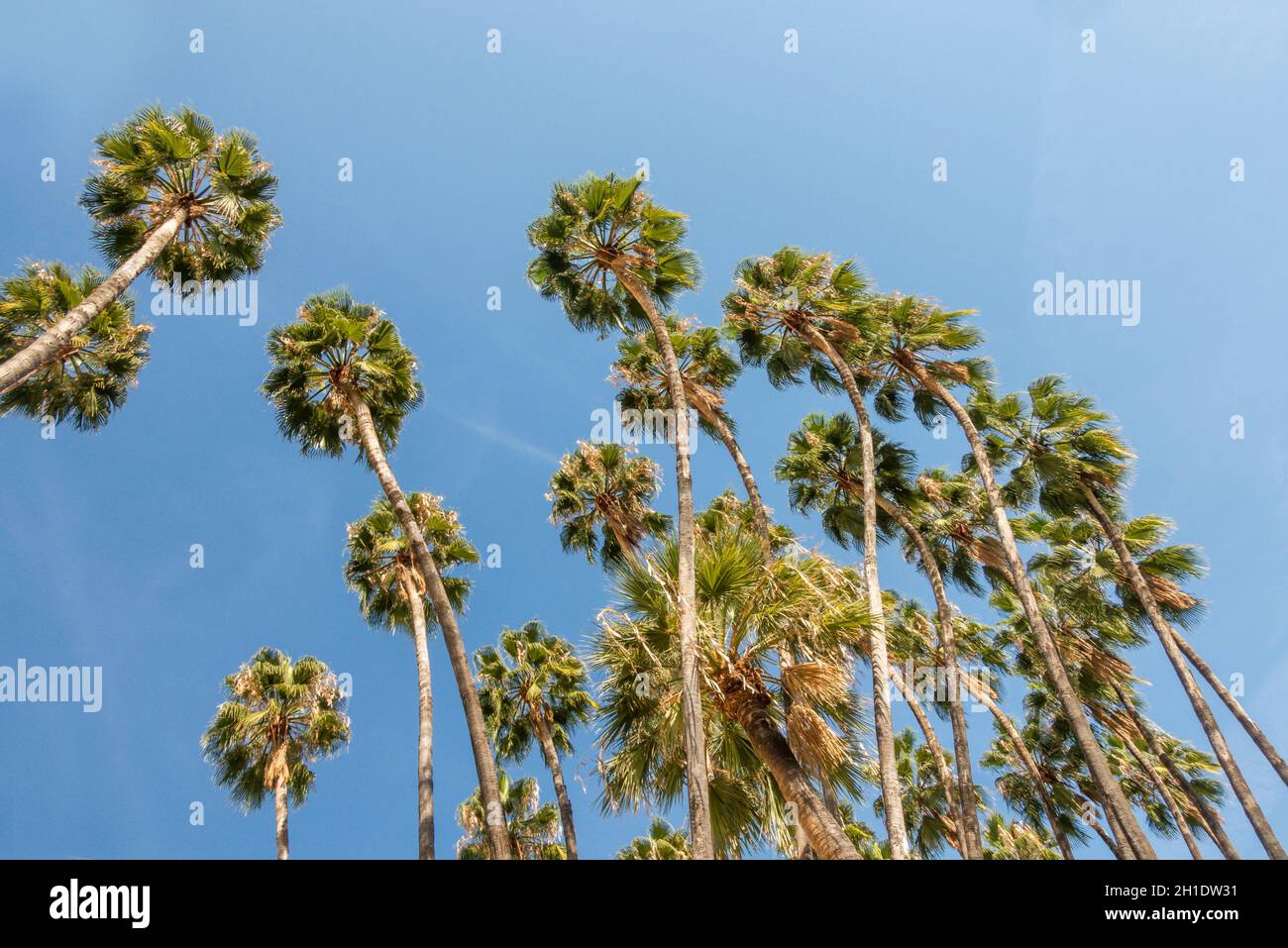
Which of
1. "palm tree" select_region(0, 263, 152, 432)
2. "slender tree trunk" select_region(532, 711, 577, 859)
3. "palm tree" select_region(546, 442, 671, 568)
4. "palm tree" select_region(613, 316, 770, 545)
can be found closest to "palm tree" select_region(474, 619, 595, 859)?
"slender tree trunk" select_region(532, 711, 577, 859)

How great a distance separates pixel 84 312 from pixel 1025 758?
84.1 feet

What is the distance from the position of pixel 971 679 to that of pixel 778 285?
11996mm

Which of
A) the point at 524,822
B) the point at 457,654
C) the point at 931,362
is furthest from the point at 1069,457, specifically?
the point at 524,822

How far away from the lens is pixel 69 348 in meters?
15.3

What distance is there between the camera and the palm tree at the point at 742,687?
1023cm

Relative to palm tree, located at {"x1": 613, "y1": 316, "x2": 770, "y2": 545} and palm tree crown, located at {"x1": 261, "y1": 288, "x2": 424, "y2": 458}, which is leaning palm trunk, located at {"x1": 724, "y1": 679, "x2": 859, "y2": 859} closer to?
palm tree, located at {"x1": 613, "y1": 316, "x2": 770, "y2": 545}

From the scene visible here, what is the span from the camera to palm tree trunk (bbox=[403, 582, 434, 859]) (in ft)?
44.5

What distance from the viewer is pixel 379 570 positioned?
19344 millimetres

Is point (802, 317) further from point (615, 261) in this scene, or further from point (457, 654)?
point (457, 654)

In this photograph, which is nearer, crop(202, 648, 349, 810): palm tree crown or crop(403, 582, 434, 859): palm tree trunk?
crop(403, 582, 434, 859): palm tree trunk

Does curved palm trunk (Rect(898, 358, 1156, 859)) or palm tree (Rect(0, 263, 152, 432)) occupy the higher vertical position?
palm tree (Rect(0, 263, 152, 432))

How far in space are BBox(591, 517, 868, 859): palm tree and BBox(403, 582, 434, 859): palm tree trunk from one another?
16.7 feet

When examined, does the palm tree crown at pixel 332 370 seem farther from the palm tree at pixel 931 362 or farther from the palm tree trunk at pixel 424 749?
the palm tree at pixel 931 362
